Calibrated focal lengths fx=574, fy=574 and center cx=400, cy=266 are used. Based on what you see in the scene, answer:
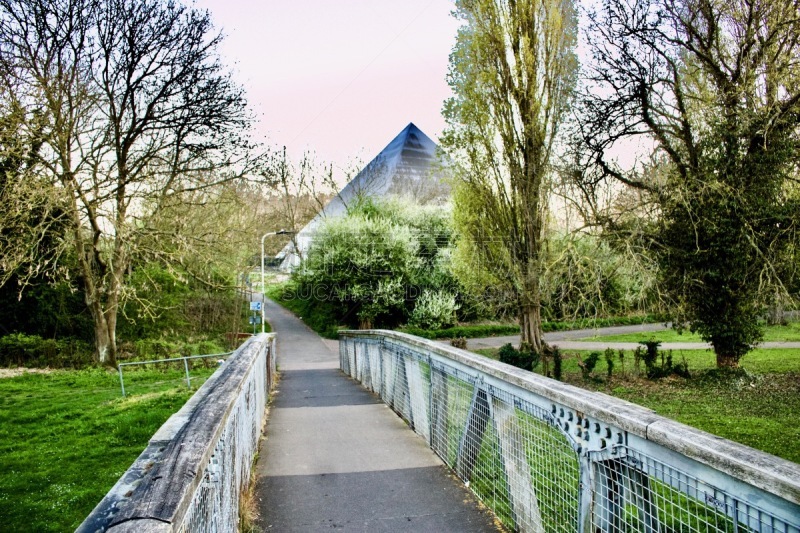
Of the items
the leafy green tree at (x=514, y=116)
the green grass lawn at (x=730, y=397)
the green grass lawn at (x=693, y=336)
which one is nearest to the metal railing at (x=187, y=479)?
the green grass lawn at (x=730, y=397)

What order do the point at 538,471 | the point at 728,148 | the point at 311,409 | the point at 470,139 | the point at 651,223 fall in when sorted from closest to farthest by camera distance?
1. the point at 538,471
2. the point at 311,409
3. the point at 728,148
4. the point at 651,223
5. the point at 470,139

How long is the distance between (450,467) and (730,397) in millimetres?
9246

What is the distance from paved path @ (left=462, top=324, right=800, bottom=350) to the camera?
24575 mm

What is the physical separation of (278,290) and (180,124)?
4092 centimetres

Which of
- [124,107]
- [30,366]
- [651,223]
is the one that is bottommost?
[30,366]

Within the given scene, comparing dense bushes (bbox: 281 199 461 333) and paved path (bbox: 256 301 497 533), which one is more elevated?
dense bushes (bbox: 281 199 461 333)

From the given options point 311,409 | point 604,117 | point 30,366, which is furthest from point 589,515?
point 30,366

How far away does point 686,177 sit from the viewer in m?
13.4

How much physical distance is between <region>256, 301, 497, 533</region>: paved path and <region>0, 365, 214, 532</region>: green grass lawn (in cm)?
212

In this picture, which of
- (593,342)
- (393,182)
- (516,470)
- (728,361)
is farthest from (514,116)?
(393,182)

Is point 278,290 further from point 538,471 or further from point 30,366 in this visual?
point 538,471

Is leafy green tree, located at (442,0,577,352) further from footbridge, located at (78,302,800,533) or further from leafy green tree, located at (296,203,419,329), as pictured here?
leafy green tree, located at (296,203,419,329)

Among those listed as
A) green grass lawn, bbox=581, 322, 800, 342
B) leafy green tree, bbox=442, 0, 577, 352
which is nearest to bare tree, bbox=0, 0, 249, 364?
leafy green tree, bbox=442, 0, 577, 352

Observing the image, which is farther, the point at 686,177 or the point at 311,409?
the point at 686,177
